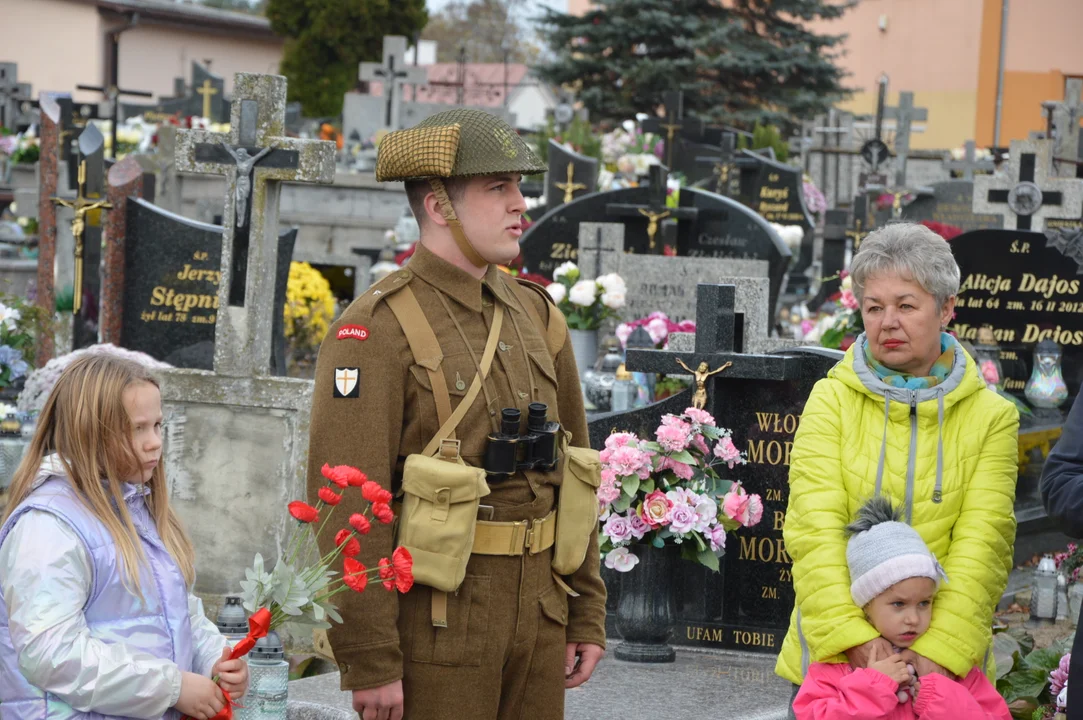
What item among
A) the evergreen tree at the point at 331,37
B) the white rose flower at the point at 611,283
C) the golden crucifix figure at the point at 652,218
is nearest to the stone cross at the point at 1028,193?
the golden crucifix figure at the point at 652,218

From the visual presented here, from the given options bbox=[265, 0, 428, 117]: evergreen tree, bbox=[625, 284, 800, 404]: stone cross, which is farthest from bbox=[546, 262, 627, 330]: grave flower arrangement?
bbox=[265, 0, 428, 117]: evergreen tree

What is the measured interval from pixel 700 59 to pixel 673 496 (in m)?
22.7

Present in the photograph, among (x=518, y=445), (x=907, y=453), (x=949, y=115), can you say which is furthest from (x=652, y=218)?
(x=949, y=115)

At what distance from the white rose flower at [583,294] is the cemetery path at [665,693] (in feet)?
14.1

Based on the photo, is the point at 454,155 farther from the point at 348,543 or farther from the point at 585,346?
the point at 585,346

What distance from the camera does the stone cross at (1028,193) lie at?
11805mm

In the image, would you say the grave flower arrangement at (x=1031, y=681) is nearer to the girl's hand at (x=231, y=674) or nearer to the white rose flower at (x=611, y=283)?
the girl's hand at (x=231, y=674)

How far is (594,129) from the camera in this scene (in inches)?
1091

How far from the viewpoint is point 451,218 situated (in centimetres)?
327

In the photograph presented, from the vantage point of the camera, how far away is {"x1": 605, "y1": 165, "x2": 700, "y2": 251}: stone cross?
1144 cm

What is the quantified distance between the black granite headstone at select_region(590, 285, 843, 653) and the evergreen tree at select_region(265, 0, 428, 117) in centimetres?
2571

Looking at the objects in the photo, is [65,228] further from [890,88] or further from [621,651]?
[890,88]

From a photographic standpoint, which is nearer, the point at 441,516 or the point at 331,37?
the point at 441,516

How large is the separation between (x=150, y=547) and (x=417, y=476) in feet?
1.98
